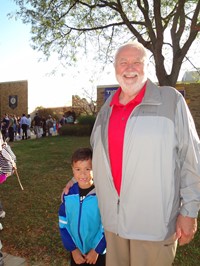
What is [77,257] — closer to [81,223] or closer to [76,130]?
[81,223]

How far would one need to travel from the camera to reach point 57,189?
655cm

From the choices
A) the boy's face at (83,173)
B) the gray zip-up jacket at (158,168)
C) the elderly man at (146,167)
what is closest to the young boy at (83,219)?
the boy's face at (83,173)

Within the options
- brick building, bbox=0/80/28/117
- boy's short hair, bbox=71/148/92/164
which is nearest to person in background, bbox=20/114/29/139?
brick building, bbox=0/80/28/117

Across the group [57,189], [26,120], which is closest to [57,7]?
[57,189]

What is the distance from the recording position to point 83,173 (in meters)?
2.50

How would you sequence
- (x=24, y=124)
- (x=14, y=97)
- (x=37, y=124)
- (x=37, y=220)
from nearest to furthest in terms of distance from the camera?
(x=37, y=220), (x=24, y=124), (x=37, y=124), (x=14, y=97)

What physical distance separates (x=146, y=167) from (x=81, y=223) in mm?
882

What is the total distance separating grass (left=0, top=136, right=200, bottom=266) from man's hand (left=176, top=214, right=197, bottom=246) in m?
1.67

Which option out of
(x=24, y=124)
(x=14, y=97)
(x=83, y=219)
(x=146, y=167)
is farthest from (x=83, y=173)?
(x=14, y=97)

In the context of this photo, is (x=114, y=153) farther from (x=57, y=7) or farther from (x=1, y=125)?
(x=1, y=125)

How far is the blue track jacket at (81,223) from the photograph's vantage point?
2436mm

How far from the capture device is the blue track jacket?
7.99ft

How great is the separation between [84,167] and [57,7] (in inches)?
331

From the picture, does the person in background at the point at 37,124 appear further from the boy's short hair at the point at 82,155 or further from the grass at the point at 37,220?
the boy's short hair at the point at 82,155
